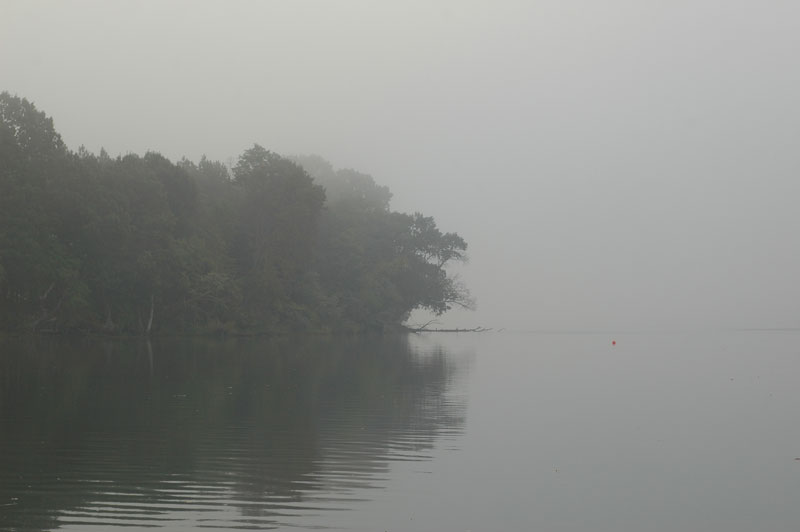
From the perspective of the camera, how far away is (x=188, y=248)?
213ft

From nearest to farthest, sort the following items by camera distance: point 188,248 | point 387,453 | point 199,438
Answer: point 387,453
point 199,438
point 188,248

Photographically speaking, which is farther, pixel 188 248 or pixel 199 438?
pixel 188 248

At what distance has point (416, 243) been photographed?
3952 inches

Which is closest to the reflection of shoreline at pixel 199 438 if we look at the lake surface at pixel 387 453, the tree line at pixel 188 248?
the lake surface at pixel 387 453

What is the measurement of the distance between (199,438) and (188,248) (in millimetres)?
50346

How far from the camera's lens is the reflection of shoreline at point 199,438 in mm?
11383

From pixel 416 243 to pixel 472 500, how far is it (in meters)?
88.6

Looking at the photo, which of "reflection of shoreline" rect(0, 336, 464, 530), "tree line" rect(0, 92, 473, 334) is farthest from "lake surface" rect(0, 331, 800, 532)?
"tree line" rect(0, 92, 473, 334)

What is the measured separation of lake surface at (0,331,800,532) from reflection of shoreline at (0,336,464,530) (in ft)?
0.18

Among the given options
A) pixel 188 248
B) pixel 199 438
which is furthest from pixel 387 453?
pixel 188 248

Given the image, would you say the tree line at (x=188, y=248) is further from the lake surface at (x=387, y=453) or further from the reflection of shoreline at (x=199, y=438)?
the lake surface at (x=387, y=453)

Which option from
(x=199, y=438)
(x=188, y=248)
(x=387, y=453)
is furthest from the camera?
(x=188, y=248)

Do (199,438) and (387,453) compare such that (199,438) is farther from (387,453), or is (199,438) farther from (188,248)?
(188,248)

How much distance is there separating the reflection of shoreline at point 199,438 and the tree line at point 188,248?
21.7 meters
